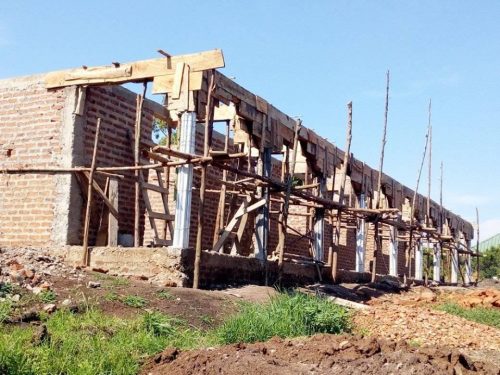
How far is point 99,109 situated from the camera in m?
12.3

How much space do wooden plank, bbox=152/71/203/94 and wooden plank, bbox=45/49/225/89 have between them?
2.8 inches

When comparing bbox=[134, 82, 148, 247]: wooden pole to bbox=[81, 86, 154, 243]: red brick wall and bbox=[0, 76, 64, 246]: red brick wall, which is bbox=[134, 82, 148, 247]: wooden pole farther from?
bbox=[0, 76, 64, 246]: red brick wall

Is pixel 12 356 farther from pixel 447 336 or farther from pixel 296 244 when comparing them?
pixel 296 244

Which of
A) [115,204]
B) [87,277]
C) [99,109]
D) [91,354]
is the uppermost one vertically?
[99,109]

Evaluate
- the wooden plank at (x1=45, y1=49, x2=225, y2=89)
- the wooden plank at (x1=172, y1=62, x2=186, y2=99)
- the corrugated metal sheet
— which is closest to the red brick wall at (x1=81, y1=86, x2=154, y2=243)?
the wooden plank at (x1=45, y1=49, x2=225, y2=89)

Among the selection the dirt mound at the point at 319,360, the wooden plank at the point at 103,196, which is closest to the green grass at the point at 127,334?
the dirt mound at the point at 319,360

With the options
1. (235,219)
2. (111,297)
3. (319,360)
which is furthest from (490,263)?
(319,360)

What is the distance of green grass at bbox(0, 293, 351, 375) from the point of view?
5.71 metres

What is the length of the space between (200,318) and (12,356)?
11.3 ft

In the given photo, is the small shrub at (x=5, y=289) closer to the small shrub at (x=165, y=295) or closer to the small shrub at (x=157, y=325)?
the small shrub at (x=157, y=325)

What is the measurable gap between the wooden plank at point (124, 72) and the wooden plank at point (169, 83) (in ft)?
0.23

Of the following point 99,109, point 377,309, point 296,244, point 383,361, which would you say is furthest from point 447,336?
point 296,244

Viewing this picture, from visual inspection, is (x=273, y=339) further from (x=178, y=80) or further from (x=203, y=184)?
(x=178, y=80)

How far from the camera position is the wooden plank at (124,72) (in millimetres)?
11289
